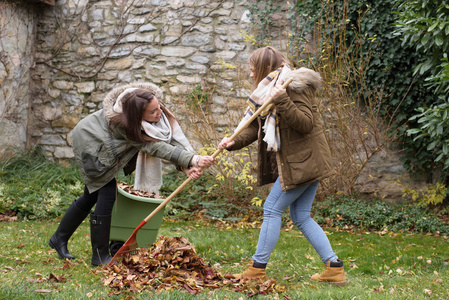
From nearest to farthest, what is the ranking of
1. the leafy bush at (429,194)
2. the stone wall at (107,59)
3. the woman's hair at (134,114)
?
1. the woman's hair at (134,114)
2. the leafy bush at (429,194)
3. the stone wall at (107,59)

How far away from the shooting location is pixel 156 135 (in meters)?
3.59

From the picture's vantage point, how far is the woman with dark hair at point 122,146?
3.54 m

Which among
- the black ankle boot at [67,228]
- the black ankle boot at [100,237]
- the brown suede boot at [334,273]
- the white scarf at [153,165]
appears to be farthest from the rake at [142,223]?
the brown suede boot at [334,273]

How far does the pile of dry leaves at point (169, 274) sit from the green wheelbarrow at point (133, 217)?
0.22m

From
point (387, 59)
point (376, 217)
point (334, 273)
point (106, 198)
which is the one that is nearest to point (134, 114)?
point (106, 198)

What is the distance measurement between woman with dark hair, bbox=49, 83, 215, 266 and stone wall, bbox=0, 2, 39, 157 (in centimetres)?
449

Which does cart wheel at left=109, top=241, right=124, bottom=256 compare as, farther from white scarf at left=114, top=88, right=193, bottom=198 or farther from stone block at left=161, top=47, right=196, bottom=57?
stone block at left=161, top=47, right=196, bottom=57

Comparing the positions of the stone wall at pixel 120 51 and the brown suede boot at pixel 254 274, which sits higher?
the stone wall at pixel 120 51

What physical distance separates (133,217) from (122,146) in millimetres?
572

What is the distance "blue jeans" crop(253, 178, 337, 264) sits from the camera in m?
3.27

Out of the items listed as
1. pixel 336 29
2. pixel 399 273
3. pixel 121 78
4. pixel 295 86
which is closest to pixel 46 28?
pixel 121 78

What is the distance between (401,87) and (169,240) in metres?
4.43

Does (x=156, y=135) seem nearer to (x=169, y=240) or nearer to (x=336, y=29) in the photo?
(x=169, y=240)

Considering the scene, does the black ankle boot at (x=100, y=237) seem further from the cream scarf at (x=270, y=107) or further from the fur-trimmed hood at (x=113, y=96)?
the cream scarf at (x=270, y=107)
